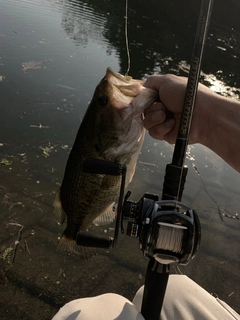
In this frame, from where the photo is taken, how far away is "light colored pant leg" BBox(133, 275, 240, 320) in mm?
1820

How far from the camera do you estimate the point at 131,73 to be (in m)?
9.62

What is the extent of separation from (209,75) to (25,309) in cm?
1066

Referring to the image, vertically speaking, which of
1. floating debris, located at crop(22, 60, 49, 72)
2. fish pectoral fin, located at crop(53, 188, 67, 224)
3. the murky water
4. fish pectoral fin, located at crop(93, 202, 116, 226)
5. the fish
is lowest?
the murky water

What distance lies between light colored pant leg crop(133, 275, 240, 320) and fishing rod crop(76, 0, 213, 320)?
0.26 m

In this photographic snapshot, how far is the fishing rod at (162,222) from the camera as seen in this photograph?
1.33 metres

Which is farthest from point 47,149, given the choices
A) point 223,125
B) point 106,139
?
point 223,125

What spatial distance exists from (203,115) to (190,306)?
1266 mm

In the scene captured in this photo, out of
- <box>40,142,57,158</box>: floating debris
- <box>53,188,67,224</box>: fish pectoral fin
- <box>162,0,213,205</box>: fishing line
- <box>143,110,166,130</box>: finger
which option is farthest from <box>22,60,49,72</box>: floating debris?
<box>162,0,213,205</box>: fishing line

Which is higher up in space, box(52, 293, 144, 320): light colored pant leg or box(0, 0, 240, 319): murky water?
box(52, 293, 144, 320): light colored pant leg

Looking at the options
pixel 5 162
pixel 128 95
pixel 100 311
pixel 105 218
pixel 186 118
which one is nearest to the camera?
pixel 100 311

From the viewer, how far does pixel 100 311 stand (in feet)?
5.37

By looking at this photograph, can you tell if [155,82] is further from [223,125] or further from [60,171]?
[60,171]

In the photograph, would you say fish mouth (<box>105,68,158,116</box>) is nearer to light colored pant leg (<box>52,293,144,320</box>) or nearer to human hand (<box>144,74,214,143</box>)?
human hand (<box>144,74,214,143</box>)

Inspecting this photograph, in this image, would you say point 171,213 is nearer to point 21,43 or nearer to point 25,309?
point 25,309
